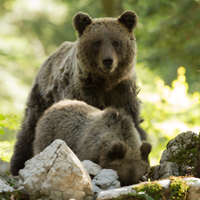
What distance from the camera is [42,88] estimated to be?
307 inches

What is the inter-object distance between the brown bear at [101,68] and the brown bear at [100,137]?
0.97m

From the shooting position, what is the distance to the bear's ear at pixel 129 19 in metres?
6.75

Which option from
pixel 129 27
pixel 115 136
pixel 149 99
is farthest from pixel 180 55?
pixel 115 136

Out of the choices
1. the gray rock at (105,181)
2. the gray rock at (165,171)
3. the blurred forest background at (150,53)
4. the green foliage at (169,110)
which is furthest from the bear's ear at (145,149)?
the green foliage at (169,110)

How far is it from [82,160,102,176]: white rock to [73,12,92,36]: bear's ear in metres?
3.19

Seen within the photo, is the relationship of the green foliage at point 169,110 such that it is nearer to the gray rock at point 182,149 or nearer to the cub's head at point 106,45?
the cub's head at point 106,45

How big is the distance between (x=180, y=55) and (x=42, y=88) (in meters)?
10.0

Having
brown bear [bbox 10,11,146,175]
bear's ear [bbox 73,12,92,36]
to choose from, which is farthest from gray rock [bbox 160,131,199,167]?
bear's ear [bbox 73,12,92,36]

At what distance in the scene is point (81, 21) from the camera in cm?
675

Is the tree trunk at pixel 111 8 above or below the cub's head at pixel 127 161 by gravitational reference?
above

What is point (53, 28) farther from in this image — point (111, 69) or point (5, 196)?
point (5, 196)

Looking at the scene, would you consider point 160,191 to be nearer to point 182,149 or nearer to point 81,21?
point 182,149

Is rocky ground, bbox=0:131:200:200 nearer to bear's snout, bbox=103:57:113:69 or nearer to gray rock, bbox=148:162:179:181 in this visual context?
gray rock, bbox=148:162:179:181

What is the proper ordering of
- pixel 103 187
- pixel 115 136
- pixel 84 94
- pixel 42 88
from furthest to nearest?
pixel 42 88 → pixel 84 94 → pixel 115 136 → pixel 103 187
